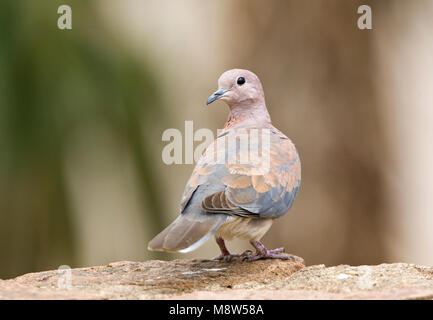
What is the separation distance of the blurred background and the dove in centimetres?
175

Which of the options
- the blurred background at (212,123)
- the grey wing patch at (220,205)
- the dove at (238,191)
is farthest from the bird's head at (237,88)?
the blurred background at (212,123)

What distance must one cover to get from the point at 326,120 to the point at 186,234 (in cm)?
310

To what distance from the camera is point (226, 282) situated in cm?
378

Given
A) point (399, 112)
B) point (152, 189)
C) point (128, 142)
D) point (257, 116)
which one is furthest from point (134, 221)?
point (399, 112)

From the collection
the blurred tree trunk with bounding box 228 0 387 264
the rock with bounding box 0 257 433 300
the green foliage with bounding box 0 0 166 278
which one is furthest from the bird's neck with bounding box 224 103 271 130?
the green foliage with bounding box 0 0 166 278

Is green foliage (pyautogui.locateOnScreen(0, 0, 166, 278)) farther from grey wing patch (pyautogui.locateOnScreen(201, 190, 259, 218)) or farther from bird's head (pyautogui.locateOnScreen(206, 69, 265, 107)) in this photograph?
grey wing patch (pyautogui.locateOnScreen(201, 190, 259, 218))

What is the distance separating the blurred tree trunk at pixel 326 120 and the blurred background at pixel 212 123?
1cm

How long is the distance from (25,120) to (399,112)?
11.6 ft

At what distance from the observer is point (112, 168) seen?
6637mm

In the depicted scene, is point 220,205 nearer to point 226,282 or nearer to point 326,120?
point 226,282

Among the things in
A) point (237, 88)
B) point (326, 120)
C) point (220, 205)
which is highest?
point (237, 88)

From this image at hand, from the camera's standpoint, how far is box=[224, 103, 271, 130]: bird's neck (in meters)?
4.78

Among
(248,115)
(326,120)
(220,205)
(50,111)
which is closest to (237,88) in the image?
(248,115)

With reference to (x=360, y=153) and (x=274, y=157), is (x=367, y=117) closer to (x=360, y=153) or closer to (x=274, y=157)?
(x=360, y=153)
